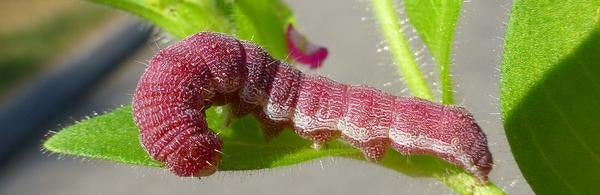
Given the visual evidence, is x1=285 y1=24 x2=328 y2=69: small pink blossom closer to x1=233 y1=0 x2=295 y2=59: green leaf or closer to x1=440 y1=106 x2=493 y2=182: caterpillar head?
x1=233 y1=0 x2=295 y2=59: green leaf

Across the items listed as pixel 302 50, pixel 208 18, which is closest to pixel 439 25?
pixel 208 18

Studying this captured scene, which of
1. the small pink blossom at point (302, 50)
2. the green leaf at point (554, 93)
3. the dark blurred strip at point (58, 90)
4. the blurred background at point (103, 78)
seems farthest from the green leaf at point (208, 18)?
the dark blurred strip at point (58, 90)

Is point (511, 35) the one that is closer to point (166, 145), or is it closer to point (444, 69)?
point (444, 69)

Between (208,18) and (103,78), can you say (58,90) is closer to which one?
(103,78)

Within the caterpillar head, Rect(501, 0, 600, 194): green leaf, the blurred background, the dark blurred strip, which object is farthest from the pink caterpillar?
the dark blurred strip

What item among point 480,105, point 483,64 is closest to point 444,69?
point 480,105

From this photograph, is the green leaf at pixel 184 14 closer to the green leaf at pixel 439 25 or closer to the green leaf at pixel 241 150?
the green leaf at pixel 241 150
